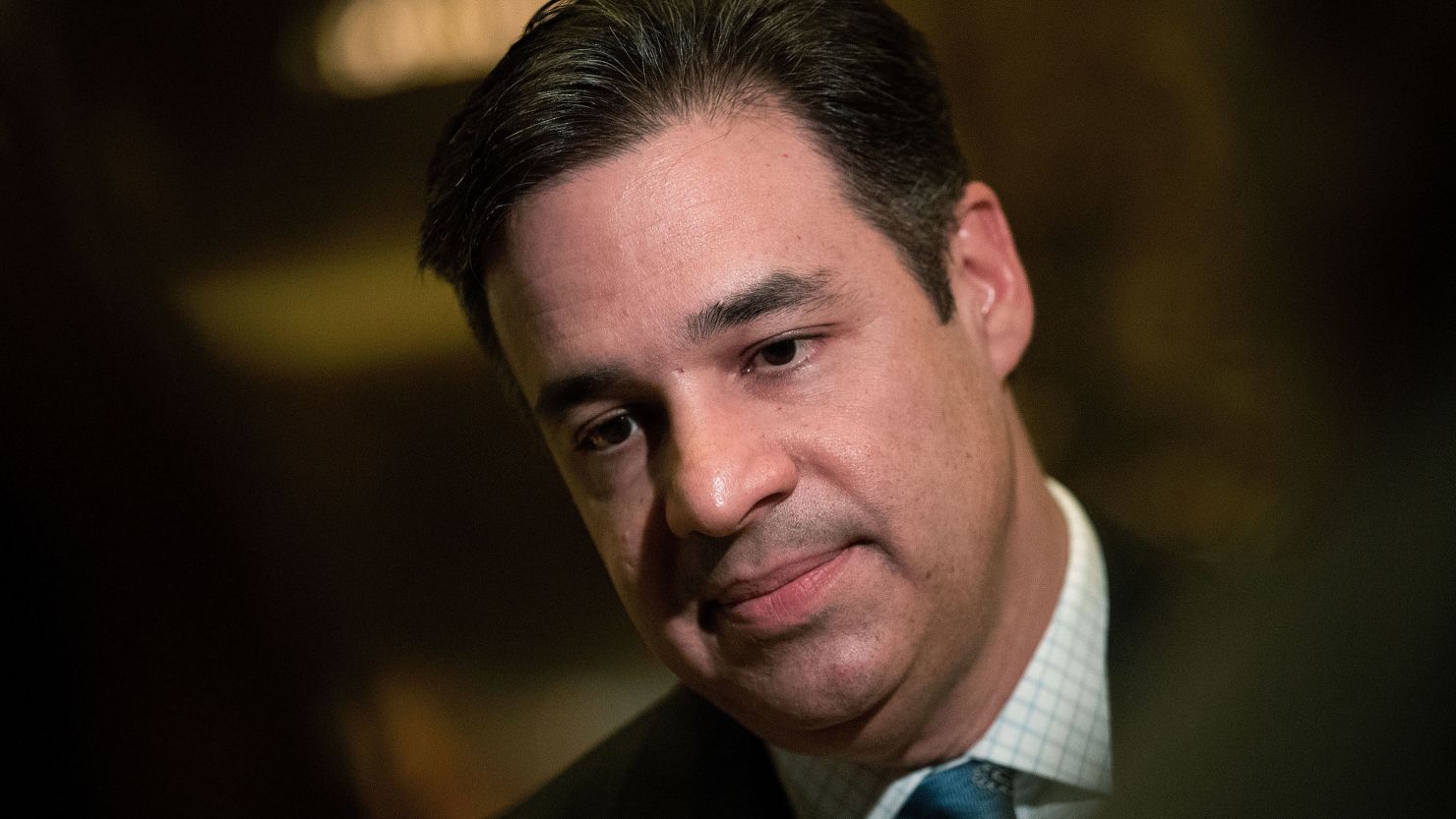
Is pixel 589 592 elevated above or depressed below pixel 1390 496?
below

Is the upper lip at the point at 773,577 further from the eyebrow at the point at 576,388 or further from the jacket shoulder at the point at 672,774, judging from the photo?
the jacket shoulder at the point at 672,774

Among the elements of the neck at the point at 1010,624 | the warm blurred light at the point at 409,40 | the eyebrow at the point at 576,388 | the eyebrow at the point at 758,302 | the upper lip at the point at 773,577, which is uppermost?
the warm blurred light at the point at 409,40

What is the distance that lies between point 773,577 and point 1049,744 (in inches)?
11.6

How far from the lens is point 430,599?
129 centimetres

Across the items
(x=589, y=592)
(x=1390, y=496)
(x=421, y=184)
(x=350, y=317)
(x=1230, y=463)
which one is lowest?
(x=589, y=592)

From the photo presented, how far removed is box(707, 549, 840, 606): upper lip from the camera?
2.51 feet

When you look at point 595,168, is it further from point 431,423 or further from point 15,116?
point 15,116

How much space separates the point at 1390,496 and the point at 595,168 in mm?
599

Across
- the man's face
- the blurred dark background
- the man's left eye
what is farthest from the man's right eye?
the blurred dark background

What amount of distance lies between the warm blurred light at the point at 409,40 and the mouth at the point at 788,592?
2.29 feet

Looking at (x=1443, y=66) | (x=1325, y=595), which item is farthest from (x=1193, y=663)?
(x=1443, y=66)

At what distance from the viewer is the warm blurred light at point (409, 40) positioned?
47.1 inches

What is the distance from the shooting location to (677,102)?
0.80 meters

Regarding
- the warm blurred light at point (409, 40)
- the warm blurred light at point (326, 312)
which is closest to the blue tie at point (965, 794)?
the warm blurred light at point (326, 312)
